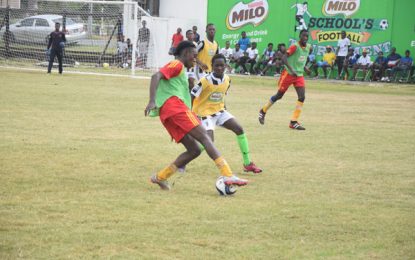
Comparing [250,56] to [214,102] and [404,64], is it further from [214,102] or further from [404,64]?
[214,102]

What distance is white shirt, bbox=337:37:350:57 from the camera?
3247cm

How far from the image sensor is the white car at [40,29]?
31.2 m

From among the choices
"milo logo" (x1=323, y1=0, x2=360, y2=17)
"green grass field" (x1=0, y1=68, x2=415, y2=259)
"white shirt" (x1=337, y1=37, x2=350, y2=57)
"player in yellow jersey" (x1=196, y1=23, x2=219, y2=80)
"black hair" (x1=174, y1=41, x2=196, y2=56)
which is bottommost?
"green grass field" (x1=0, y1=68, x2=415, y2=259)

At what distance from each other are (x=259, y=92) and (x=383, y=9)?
34.1ft

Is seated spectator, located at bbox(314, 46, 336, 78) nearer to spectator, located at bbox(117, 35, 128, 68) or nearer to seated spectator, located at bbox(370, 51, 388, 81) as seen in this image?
seated spectator, located at bbox(370, 51, 388, 81)

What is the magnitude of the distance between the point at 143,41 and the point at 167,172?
77.9ft

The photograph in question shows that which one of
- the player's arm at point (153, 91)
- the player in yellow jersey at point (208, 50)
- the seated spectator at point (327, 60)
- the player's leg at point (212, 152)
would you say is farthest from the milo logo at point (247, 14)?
the player's arm at point (153, 91)

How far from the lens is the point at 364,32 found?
3303 cm

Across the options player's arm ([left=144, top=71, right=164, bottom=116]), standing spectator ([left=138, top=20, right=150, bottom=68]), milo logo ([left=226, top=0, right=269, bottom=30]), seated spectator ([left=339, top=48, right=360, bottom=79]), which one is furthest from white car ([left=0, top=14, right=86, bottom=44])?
player's arm ([left=144, top=71, right=164, bottom=116])

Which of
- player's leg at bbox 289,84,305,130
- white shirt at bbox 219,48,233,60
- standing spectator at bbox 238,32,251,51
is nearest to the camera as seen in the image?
player's leg at bbox 289,84,305,130

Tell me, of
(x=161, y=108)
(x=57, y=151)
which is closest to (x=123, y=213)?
(x=161, y=108)

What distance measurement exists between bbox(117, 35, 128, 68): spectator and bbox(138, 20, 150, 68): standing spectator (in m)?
0.66

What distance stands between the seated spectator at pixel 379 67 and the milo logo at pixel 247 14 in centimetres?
609

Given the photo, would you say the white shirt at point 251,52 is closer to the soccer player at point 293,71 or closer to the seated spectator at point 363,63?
the seated spectator at point 363,63
